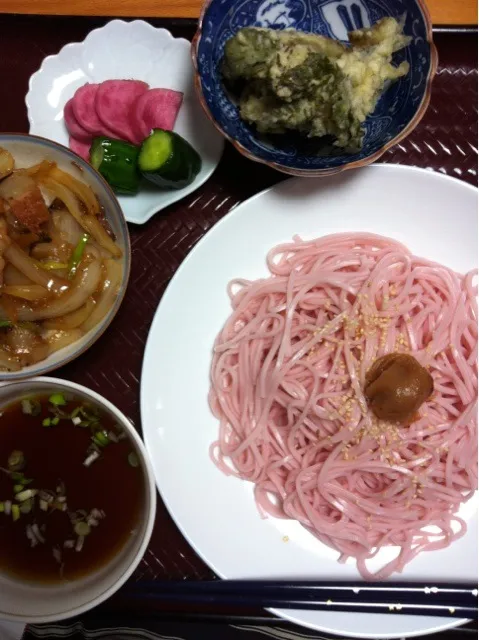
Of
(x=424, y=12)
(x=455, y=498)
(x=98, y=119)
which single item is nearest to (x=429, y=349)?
(x=455, y=498)

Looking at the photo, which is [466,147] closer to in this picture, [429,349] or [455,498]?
[429,349]

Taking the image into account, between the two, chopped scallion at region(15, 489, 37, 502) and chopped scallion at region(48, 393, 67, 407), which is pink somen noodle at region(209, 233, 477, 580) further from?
chopped scallion at region(15, 489, 37, 502)

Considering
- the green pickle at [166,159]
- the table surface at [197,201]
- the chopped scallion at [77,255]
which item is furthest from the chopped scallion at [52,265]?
the green pickle at [166,159]

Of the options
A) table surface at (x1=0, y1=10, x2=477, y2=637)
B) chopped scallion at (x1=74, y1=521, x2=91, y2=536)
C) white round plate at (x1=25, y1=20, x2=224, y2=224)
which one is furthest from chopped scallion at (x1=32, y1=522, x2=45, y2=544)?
white round plate at (x1=25, y1=20, x2=224, y2=224)

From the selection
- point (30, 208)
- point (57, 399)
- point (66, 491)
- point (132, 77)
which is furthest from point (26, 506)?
point (132, 77)

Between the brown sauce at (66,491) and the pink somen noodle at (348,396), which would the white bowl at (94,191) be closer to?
the brown sauce at (66,491)

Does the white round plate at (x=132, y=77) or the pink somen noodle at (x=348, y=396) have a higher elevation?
the white round plate at (x=132, y=77)
